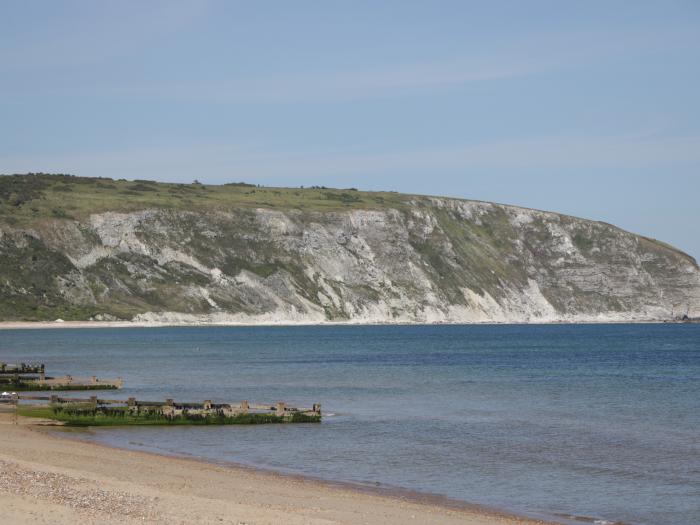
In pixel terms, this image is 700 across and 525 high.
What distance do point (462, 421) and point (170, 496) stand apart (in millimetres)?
24268

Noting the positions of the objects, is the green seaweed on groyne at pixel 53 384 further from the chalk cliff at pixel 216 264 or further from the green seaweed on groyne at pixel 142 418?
the chalk cliff at pixel 216 264

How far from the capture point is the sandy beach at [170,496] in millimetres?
21531

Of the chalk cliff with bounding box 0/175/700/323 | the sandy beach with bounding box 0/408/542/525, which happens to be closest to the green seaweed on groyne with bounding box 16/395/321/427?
the sandy beach with bounding box 0/408/542/525

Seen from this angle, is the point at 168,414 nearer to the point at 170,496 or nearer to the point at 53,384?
the point at 53,384

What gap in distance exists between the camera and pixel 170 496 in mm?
24750

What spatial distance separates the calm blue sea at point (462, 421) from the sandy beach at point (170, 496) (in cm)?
253

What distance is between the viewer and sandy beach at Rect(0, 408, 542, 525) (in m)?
21.5

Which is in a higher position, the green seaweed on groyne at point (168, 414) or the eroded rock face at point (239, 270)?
the eroded rock face at point (239, 270)

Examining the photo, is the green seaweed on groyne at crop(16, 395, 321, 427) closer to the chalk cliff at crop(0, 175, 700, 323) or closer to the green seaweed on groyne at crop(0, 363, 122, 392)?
the green seaweed on groyne at crop(0, 363, 122, 392)

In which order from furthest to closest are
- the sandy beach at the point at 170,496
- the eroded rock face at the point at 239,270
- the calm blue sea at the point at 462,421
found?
the eroded rock face at the point at 239,270, the calm blue sea at the point at 462,421, the sandy beach at the point at 170,496

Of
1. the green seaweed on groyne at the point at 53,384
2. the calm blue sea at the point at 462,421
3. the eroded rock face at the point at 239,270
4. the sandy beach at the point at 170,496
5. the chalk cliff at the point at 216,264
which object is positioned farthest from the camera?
the chalk cliff at the point at 216,264

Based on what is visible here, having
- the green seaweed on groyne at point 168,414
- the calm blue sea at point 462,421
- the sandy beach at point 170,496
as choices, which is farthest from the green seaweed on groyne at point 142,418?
the sandy beach at point 170,496

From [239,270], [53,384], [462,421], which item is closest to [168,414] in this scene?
[462,421]

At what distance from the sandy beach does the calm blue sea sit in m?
2.53
